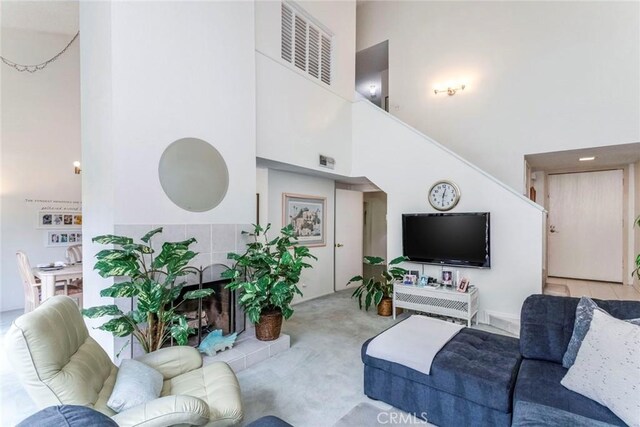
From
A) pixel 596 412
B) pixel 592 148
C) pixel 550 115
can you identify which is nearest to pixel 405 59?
pixel 550 115

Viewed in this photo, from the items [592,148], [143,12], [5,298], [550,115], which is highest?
[143,12]

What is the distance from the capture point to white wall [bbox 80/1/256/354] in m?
2.55

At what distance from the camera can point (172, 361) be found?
2.09 meters

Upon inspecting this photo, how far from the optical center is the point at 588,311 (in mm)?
1922

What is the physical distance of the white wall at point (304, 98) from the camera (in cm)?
387

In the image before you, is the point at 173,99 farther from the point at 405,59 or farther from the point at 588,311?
the point at 405,59

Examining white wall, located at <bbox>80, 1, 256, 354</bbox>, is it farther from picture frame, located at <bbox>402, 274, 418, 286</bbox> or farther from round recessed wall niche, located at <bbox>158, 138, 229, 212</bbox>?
picture frame, located at <bbox>402, 274, 418, 286</bbox>

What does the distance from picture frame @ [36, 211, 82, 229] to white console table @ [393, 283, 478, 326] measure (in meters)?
5.63

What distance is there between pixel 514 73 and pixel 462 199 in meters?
2.38

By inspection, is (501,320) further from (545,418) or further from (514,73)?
(514,73)

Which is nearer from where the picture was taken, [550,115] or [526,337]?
[526,337]

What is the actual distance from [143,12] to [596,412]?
422 cm

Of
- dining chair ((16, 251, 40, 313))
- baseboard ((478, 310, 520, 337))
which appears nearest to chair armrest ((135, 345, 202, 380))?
dining chair ((16, 251, 40, 313))

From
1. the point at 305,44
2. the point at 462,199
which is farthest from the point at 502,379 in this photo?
the point at 305,44
